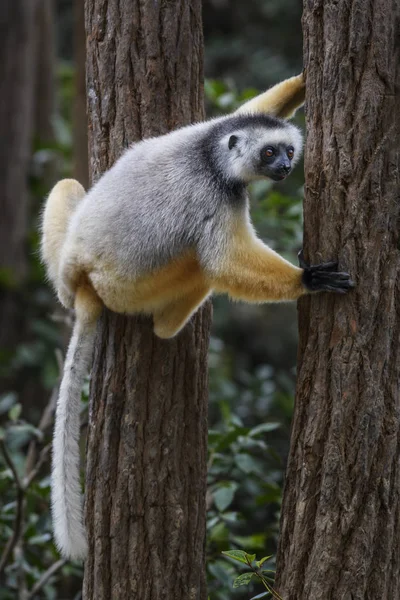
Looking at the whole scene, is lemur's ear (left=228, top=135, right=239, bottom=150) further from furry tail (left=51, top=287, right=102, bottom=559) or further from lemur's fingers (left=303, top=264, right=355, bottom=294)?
furry tail (left=51, top=287, right=102, bottom=559)

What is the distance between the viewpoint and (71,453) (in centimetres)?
441

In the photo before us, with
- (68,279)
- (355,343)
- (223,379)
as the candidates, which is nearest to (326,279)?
(355,343)

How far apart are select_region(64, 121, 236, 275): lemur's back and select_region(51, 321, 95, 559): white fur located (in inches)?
21.7

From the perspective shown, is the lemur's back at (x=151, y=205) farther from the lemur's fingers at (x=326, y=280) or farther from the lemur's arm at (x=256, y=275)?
the lemur's fingers at (x=326, y=280)

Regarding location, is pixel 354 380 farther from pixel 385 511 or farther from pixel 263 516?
pixel 263 516

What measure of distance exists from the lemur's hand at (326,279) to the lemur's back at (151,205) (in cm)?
74

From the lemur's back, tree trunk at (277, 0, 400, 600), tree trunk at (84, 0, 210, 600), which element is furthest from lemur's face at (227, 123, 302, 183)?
tree trunk at (84, 0, 210, 600)

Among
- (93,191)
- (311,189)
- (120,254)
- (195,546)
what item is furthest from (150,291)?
(195,546)

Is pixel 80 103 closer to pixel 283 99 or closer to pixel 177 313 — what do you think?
pixel 283 99

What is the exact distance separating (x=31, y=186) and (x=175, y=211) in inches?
300

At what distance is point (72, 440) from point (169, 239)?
48.8 inches

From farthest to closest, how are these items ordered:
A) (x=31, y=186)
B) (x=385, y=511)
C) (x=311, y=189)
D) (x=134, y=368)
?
(x=31, y=186) → (x=134, y=368) → (x=311, y=189) → (x=385, y=511)

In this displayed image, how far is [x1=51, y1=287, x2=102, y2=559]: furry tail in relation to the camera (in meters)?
4.24

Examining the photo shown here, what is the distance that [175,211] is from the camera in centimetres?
435
